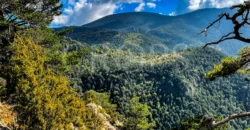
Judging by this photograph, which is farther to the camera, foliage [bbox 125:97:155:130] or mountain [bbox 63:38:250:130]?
mountain [bbox 63:38:250:130]

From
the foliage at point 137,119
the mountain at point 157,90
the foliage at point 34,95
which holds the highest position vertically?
the foliage at point 34,95

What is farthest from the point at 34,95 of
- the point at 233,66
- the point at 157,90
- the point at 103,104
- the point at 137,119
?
the point at 157,90

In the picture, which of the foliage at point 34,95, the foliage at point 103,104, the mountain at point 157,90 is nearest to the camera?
the foliage at point 34,95

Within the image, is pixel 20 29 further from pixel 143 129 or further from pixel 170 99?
pixel 170 99

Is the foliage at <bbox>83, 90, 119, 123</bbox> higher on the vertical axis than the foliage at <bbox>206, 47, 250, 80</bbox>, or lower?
lower

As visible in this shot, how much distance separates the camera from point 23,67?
384 inches

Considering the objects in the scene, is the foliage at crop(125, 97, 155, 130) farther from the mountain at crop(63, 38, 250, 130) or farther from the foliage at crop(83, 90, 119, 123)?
the mountain at crop(63, 38, 250, 130)

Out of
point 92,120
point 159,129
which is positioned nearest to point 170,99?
point 159,129

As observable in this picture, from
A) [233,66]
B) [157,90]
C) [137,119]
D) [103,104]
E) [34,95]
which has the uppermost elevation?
[233,66]

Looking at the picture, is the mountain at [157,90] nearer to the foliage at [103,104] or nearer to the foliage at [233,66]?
the foliage at [103,104]

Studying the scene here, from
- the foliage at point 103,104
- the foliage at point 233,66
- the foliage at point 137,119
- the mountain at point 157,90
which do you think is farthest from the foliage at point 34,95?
the mountain at point 157,90

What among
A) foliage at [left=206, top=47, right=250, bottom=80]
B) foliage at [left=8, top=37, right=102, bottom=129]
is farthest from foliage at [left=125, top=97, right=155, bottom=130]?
foliage at [left=206, top=47, right=250, bottom=80]

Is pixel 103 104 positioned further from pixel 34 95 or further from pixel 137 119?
pixel 34 95

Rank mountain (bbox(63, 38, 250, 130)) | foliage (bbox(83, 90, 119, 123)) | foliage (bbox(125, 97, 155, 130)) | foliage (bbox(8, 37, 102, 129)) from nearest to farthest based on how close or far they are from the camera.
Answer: foliage (bbox(8, 37, 102, 129)) < foliage (bbox(83, 90, 119, 123)) < foliage (bbox(125, 97, 155, 130)) < mountain (bbox(63, 38, 250, 130))
